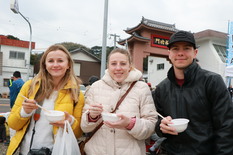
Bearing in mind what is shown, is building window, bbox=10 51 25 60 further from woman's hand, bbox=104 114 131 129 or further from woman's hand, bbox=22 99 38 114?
woman's hand, bbox=104 114 131 129

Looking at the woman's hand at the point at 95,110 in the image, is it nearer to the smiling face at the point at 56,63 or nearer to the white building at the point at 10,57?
the smiling face at the point at 56,63

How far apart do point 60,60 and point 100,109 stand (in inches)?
31.5

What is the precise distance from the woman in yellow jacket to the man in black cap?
3.20ft

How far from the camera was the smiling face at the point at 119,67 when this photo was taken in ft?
6.67

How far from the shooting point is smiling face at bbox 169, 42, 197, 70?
184cm

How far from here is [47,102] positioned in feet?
6.73

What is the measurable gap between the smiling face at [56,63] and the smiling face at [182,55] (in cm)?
125

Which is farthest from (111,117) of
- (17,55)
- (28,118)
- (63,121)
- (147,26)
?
(17,55)

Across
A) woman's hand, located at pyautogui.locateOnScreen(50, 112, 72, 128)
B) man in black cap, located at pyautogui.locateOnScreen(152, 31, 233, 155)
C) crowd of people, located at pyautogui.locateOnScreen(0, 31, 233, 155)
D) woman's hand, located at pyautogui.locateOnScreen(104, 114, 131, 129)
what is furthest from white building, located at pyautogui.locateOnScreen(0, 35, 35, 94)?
man in black cap, located at pyautogui.locateOnScreen(152, 31, 233, 155)

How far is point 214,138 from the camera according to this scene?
1.67m

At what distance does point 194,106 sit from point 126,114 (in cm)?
67

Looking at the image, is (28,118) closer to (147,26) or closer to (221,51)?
(147,26)

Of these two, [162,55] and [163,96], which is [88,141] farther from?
[162,55]

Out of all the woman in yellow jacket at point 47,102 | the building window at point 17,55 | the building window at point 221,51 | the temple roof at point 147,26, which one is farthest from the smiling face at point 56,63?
the building window at point 17,55
